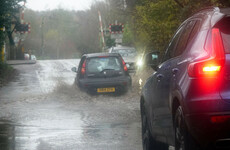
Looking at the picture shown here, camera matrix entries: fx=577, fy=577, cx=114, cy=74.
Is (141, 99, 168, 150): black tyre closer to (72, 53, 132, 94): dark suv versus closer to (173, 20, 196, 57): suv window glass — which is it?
(173, 20, 196, 57): suv window glass

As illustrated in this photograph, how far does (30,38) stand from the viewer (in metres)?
132

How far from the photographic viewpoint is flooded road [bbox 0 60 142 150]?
382 inches

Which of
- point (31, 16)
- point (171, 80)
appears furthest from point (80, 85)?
point (31, 16)

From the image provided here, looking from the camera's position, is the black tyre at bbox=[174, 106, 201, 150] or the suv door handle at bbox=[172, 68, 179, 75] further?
the suv door handle at bbox=[172, 68, 179, 75]

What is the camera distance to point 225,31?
17.0 ft

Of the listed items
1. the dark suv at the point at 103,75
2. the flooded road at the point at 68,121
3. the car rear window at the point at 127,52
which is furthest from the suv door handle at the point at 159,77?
the car rear window at the point at 127,52

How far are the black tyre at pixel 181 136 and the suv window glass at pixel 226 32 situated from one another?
0.73m

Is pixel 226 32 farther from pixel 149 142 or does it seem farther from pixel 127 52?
pixel 127 52

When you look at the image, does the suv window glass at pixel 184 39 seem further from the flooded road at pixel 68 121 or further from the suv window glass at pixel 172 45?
the flooded road at pixel 68 121

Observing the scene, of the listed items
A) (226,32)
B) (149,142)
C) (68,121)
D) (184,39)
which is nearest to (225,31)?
(226,32)

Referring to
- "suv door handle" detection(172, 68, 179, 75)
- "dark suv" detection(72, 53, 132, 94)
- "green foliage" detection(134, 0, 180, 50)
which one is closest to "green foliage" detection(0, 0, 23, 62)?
"green foliage" detection(134, 0, 180, 50)

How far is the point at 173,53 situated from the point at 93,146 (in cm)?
326

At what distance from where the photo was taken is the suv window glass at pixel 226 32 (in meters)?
5.07

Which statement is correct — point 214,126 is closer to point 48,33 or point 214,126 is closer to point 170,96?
point 170,96
